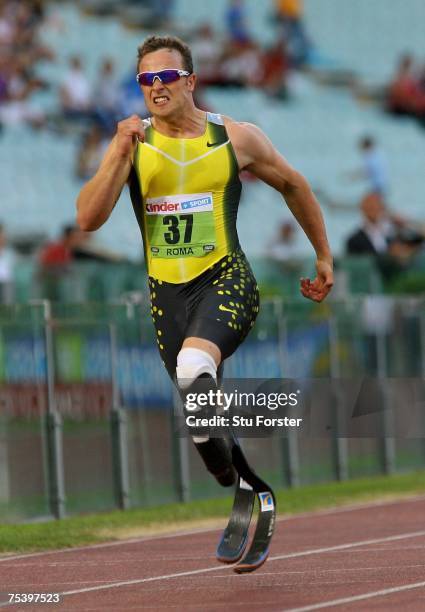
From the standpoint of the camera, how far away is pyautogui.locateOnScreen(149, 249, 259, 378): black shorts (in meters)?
6.66

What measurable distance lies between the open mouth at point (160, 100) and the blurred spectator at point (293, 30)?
25.5 meters

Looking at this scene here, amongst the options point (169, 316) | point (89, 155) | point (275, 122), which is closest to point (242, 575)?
point (169, 316)

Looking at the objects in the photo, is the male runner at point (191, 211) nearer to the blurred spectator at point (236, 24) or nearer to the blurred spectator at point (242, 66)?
the blurred spectator at point (242, 66)

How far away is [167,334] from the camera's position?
22.7 ft

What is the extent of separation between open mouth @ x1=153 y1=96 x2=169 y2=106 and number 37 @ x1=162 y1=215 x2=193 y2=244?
51cm

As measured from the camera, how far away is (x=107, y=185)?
641 cm

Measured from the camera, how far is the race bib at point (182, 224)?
6746 mm

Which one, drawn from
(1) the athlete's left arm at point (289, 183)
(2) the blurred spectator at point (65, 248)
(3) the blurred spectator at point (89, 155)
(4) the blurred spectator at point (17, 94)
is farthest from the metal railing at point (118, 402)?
(4) the blurred spectator at point (17, 94)

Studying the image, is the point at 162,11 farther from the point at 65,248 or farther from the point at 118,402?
the point at 118,402

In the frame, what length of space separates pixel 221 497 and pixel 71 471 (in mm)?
2078

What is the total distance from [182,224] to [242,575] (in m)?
1.89

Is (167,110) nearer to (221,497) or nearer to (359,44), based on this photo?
(221,497)

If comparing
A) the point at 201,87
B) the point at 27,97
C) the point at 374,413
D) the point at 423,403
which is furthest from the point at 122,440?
the point at 201,87

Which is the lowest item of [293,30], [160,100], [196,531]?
[196,531]
